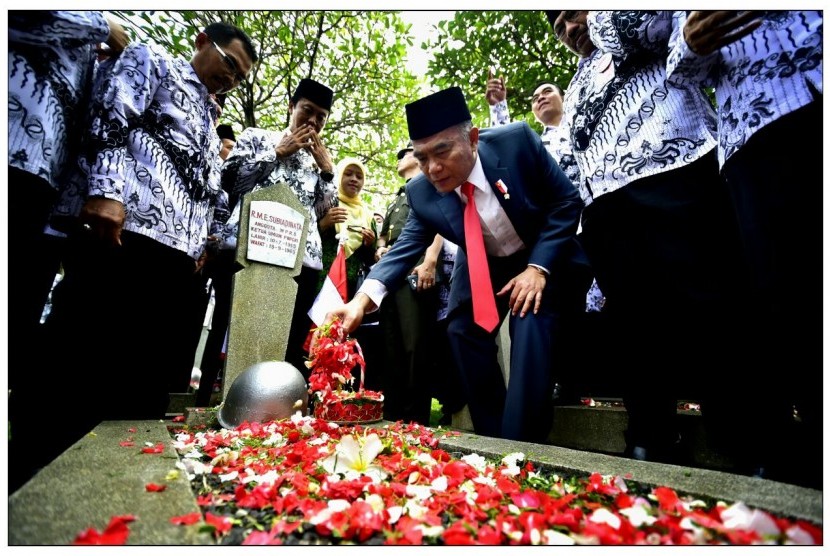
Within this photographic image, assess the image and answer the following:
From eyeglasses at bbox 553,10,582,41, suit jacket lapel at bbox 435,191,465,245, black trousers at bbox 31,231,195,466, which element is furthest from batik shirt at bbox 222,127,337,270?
eyeglasses at bbox 553,10,582,41

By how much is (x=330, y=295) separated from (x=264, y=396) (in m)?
1.50

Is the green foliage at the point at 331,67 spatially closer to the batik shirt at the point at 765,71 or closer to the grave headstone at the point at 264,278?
the grave headstone at the point at 264,278

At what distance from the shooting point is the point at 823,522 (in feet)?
3.44

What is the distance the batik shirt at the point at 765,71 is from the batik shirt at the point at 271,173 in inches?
128

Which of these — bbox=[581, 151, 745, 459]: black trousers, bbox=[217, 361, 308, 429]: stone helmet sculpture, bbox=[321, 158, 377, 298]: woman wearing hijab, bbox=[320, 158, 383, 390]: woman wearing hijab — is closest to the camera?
bbox=[581, 151, 745, 459]: black trousers

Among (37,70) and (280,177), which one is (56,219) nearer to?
(37,70)

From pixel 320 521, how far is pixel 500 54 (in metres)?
7.04

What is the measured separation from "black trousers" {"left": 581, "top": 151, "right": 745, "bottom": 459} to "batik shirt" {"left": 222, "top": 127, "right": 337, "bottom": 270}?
2.68 meters

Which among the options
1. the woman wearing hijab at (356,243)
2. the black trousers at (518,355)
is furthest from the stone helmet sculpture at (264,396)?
the woman wearing hijab at (356,243)

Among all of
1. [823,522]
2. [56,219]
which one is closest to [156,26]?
[56,219]

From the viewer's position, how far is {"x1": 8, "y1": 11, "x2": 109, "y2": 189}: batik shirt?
166cm

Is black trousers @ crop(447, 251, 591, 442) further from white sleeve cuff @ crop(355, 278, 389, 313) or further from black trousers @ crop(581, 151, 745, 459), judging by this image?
white sleeve cuff @ crop(355, 278, 389, 313)

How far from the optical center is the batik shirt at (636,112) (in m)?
2.01

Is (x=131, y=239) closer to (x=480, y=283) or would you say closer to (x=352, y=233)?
(x=480, y=283)
